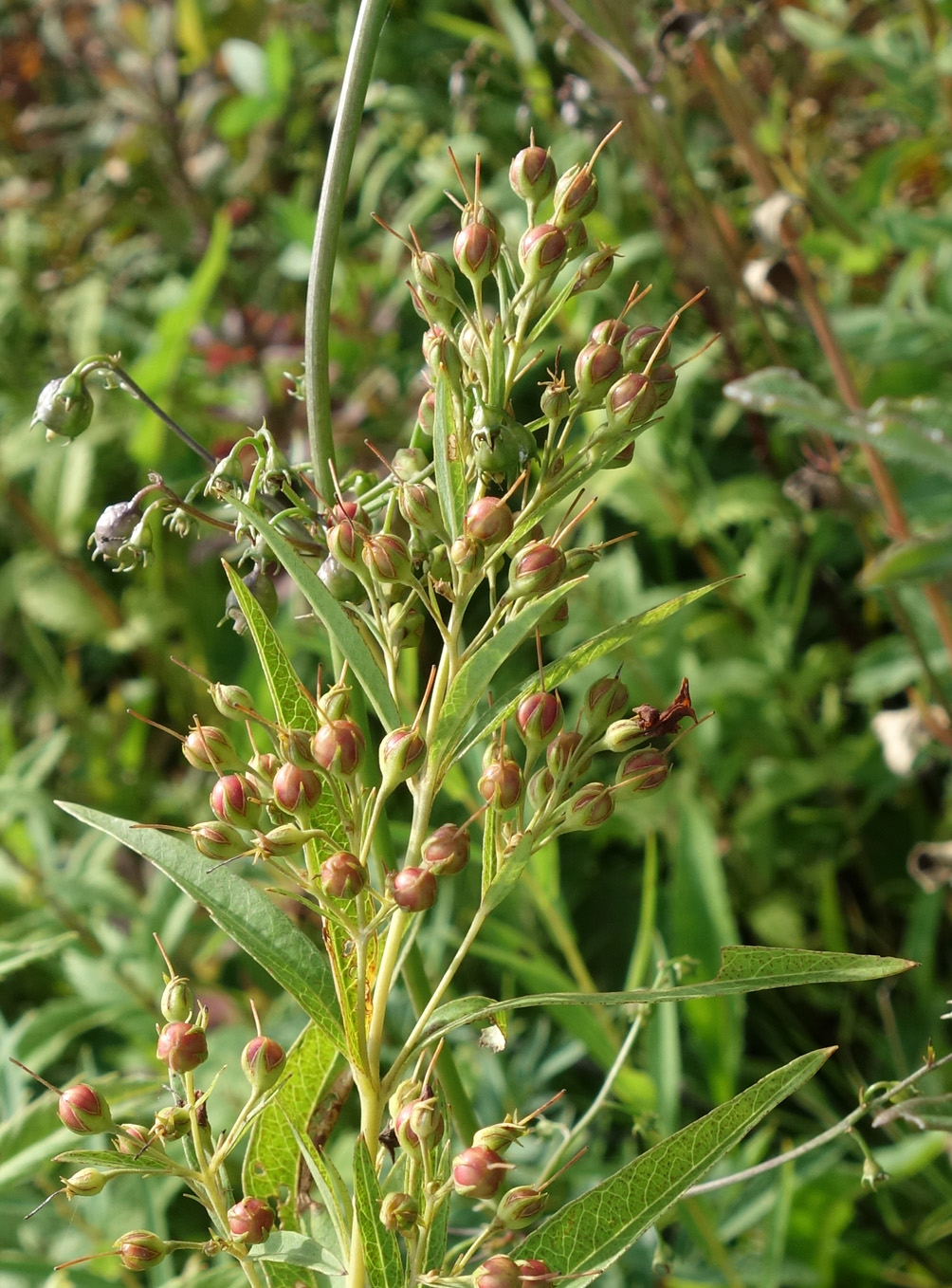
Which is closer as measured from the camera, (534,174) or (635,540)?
(534,174)

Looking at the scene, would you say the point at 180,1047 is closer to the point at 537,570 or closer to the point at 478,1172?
the point at 478,1172

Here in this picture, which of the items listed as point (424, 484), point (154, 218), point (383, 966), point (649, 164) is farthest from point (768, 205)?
point (154, 218)

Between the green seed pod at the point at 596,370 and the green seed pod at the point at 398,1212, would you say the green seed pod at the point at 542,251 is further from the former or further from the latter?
the green seed pod at the point at 398,1212

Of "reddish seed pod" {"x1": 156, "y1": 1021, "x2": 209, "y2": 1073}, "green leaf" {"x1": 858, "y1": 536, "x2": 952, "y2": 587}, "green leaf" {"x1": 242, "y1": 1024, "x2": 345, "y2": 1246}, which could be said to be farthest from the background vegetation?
"reddish seed pod" {"x1": 156, "y1": 1021, "x2": 209, "y2": 1073}

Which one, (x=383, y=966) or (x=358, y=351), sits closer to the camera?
(x=383, y=966)

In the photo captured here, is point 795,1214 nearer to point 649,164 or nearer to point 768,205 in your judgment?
point 768,205

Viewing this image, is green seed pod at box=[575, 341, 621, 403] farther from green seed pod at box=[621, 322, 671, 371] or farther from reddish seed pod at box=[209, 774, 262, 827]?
reddish seed pod at box=[209, 774, 262, 827]

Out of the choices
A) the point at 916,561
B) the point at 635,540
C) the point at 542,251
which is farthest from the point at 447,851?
the point at 635,540
